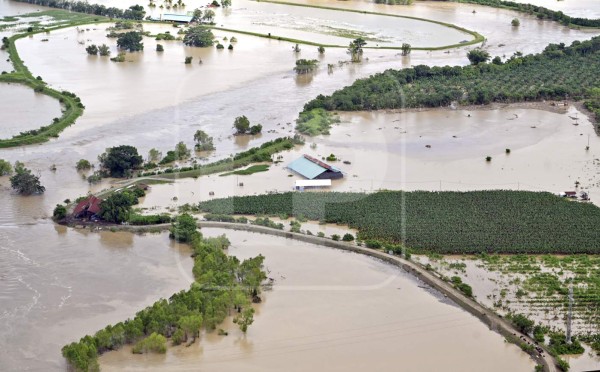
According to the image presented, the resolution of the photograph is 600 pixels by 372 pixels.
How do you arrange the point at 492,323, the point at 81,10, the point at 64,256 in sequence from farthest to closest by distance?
1. the point at 81,10
2. the point at 64,256
3. the point at 492,323

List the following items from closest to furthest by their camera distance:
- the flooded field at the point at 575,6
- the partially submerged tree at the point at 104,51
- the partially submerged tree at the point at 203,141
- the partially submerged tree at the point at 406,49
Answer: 1. the partially submerged tree at the point at 203,141
2. the partially submerged tree at the point at 406,49
3. the partially submerged tree at the point at 104,51
4. the flooded field at the point at 575,6

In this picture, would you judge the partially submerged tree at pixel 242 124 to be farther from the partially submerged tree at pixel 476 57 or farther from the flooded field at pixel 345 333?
the partially submerged tree at pixel 476 57

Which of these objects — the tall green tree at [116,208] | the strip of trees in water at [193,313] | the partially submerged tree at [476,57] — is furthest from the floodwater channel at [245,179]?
the partially submerged tree at [476,57]

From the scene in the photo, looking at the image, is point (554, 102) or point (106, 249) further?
point (554, 102)

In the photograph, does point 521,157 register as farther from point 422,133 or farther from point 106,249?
point 106,249

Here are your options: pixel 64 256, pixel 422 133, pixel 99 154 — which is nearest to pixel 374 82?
pixel 422 133

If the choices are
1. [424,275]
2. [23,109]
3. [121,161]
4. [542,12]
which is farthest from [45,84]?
[542,12]

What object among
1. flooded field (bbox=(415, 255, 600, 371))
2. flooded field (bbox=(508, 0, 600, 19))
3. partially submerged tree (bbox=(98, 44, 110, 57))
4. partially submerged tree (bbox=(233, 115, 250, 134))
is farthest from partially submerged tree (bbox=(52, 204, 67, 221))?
flooded field (bbox=(508, 0, 600, 19))
